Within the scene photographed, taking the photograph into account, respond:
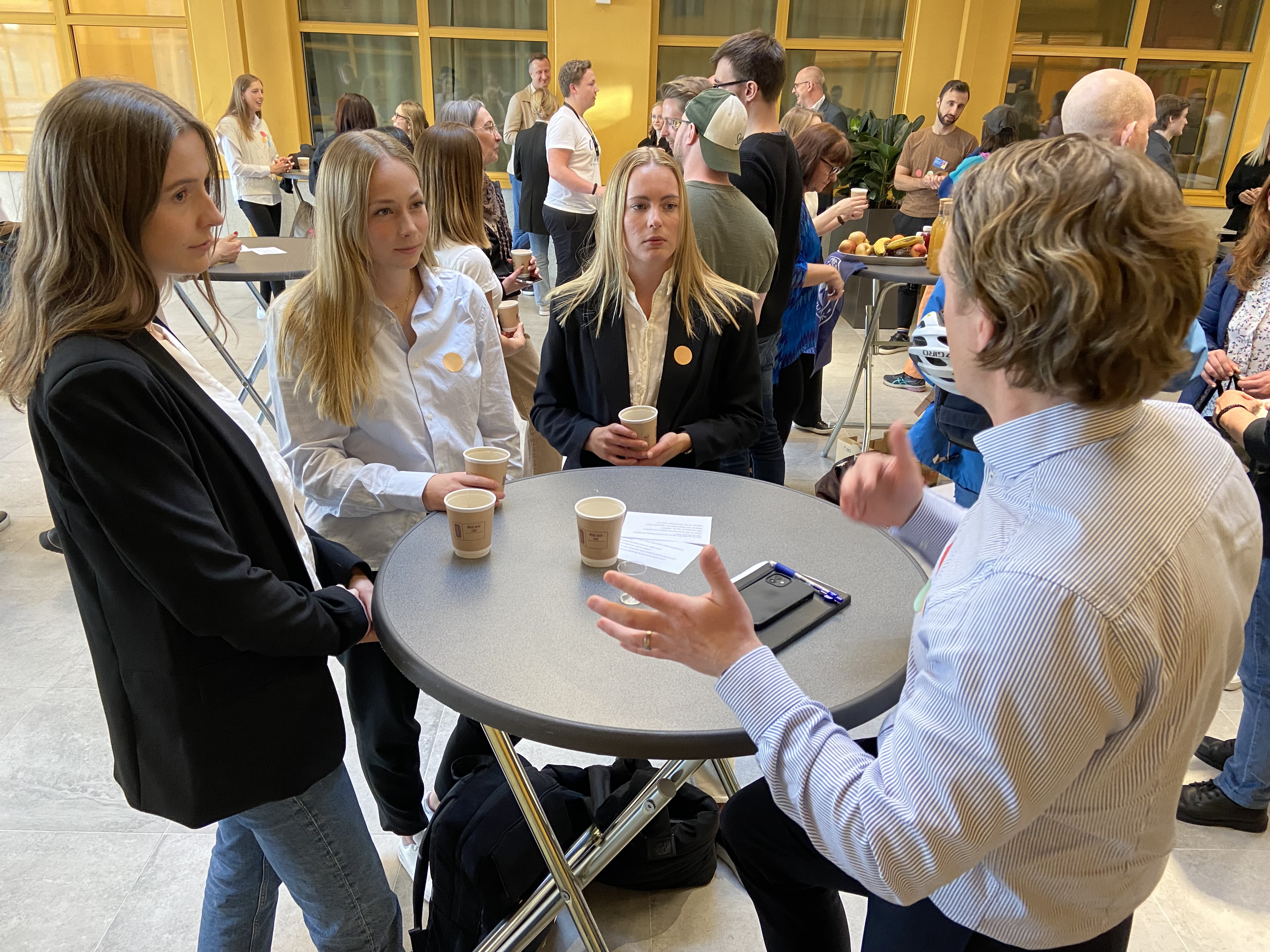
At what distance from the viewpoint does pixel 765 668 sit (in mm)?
1030

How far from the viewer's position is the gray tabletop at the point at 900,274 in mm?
3969

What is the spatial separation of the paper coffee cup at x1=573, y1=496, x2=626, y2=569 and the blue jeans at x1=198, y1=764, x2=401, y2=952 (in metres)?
0.54

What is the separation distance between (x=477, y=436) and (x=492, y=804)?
2.77ft

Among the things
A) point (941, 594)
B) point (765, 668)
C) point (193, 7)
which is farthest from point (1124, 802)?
point (193, 7)

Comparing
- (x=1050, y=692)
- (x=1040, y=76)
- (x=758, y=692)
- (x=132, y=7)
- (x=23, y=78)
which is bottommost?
(x=758, y=692)

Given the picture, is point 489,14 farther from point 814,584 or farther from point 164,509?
point 164,509

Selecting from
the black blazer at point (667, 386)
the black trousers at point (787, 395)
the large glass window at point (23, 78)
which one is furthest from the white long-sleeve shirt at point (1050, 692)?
the large glass window at point (23, 78)

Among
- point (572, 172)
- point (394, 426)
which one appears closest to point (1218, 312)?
point (394, 426)

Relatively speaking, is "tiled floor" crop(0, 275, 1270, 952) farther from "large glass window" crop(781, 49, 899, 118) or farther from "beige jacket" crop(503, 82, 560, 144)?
"large glass window" crop(781, 49, 899, 118)

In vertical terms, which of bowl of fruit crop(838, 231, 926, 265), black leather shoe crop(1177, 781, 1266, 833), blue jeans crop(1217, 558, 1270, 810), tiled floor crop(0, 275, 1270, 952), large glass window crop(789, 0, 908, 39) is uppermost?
large glass window crop(789, 0, 908, 39)

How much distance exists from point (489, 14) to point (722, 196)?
755 cm

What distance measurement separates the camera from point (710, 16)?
353 inches

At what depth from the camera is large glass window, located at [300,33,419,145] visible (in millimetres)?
9172

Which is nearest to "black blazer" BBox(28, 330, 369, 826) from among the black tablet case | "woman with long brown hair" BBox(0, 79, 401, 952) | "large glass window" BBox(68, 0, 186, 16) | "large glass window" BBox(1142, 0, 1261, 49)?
"woman with long brown hair" BBox(0, 79, 401, 952)
